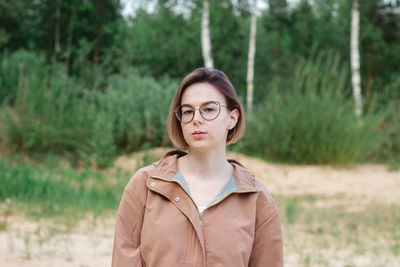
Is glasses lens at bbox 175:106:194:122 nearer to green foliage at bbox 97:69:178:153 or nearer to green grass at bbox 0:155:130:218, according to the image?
green grass at bbox 0:155:130:218

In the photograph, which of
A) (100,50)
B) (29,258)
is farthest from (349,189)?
(100,50)

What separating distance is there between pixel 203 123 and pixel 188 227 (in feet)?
1.20

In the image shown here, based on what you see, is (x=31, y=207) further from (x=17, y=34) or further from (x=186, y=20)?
(x=186, y=20)

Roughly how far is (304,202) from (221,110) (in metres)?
5.25

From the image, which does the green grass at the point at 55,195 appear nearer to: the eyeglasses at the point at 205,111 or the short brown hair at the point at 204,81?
the short brown hair at the point at 204,81

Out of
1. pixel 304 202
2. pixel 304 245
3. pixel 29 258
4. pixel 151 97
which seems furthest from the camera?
pixel 151 97

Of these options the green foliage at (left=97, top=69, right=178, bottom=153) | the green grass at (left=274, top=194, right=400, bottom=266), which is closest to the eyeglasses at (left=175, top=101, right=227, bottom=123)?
the green grass at (left=274, top=194, right=400, bottom=266)

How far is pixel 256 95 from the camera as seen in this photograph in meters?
19.4

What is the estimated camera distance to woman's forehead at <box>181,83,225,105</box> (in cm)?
165

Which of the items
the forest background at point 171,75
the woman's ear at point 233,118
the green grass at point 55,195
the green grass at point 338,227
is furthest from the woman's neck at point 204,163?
the forest background at point 171,75

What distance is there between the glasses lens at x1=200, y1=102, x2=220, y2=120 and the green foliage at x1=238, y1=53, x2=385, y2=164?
750 centimetres

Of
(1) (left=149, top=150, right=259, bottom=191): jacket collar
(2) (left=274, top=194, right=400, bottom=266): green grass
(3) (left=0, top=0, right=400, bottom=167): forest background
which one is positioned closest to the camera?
(1) (left=149, top=150, right=259, bottom=191): jacket collar

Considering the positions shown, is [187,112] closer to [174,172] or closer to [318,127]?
[174,172]

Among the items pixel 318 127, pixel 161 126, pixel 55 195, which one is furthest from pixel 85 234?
pixel 318 127
